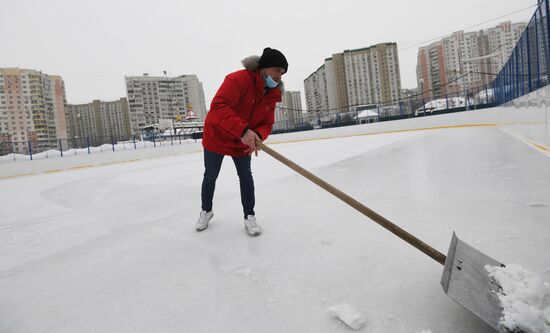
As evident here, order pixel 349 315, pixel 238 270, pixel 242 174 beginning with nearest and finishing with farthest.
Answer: pixel 349 315
pixel 238 270
pixel 242 174

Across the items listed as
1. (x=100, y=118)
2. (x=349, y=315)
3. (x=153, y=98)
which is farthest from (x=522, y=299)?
(x=100, y=118)

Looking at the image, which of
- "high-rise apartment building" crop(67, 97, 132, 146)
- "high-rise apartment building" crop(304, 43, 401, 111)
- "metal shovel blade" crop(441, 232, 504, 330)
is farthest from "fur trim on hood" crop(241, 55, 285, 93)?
"high-rise apartment building" crop(67, 97, 132, 146)

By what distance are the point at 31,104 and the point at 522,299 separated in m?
72.7

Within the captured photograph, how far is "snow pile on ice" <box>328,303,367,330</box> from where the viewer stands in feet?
3.64

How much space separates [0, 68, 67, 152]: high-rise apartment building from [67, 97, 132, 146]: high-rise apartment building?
20.7 meters

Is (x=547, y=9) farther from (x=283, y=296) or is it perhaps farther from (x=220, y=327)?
(x=220, y=327)

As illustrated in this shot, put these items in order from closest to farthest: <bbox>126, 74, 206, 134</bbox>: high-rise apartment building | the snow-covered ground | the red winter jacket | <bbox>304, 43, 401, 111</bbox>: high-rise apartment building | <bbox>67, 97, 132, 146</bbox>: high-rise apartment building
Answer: the snow-covered ground → the red winter jacket → <bbox>304, 43, 401, 111</bbox>: high-rise apartment building → <bbox>126, 74, 206, 134</bbox>: high-rise apartment building → <bbox>67, 97, 132, 146</bbox>: high-rise apartment building

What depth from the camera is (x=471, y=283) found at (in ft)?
3.54

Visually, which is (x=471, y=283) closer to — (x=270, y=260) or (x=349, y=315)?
(x=349, y=315)

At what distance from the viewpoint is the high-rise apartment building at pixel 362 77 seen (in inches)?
1896

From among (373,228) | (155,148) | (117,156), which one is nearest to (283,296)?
(373,228)

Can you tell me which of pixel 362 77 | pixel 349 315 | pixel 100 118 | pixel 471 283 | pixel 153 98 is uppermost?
pixel 153 98

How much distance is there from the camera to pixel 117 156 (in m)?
13.4

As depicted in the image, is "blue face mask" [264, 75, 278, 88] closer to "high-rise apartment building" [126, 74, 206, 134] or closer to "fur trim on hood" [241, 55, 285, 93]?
"fur trim on hood" [241, 55, 285, 93]
